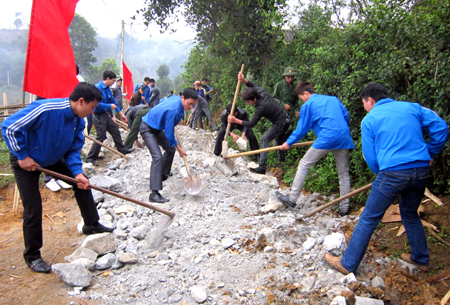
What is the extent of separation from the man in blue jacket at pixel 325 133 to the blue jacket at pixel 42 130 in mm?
2710

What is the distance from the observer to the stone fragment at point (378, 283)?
8.68 ft

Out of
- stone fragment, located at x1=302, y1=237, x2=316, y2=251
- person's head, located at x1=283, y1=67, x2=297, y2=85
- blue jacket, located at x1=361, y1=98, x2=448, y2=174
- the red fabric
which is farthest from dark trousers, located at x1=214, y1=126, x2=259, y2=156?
blue jacket, located at x1=361, y1=98, x2=448, y2=174

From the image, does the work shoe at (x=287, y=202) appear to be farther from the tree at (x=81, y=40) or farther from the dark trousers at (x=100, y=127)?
the tree at (x=81, y=40)

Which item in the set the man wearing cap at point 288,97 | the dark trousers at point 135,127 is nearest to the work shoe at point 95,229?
the dark trousers at point 135,127

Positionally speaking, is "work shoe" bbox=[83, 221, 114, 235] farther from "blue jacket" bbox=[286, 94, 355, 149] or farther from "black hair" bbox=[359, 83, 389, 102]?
"black hair" bbox=[359, 83, 389, 102]

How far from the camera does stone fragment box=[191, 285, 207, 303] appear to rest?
8.24 feet

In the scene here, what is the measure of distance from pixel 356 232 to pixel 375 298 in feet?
1.78

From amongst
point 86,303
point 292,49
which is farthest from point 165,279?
point 292,49

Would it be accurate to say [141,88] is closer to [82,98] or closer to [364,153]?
[82,98]

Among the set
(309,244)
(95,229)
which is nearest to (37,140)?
(95,229)

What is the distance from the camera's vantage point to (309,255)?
306cm

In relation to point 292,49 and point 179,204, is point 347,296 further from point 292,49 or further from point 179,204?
point 292,49

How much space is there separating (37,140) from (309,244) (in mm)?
2830

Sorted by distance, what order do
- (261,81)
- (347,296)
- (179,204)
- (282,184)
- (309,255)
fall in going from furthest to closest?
(261,81) < (282,184) < (179,204) < (309,255) < (347,296)
